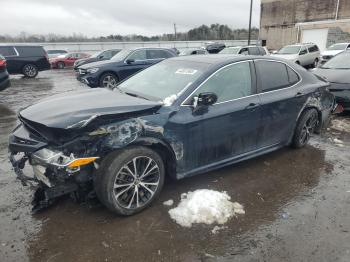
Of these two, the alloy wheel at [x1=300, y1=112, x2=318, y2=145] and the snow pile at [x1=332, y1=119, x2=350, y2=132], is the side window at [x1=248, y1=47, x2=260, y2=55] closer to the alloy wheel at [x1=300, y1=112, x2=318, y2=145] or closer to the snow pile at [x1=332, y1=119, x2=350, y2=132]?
the snow pile at [x1=332, y1=119, x2=350, y2=132]

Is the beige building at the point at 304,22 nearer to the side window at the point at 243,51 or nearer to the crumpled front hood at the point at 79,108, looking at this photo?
the side window at the point at 243,51

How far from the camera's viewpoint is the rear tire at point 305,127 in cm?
484

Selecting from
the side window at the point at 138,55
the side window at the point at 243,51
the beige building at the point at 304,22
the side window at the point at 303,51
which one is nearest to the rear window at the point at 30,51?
the side window at the point at 138,55

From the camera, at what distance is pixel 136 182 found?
10.6ft

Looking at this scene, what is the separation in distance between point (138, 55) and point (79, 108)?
29.5ft

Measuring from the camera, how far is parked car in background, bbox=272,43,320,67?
17.6 metres

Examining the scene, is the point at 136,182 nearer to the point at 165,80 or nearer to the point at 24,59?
the point at 165,80

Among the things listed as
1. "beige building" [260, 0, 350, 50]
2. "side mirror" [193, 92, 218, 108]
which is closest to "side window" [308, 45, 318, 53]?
"beige building" [260, 0, 350, 50]

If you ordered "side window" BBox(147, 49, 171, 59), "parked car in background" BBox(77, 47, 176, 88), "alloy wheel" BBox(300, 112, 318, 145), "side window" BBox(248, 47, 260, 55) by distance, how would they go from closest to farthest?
1. "alloy wheel" BBox(300, 112, 318, 145)
2. "parked car in background" BBox(77, 47, 176, 88)
3. "side window" BBox(147, 49, 171, 59)
4. "side window" BBox(248, 47, 260, 55)

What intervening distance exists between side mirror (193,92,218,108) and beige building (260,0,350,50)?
110ft

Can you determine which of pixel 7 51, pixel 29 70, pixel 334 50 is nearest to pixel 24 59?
pixel 29 70

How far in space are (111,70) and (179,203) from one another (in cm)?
832

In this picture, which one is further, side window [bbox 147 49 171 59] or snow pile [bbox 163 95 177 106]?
side window [bbox 147 49 171 59]

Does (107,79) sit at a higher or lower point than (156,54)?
lower
